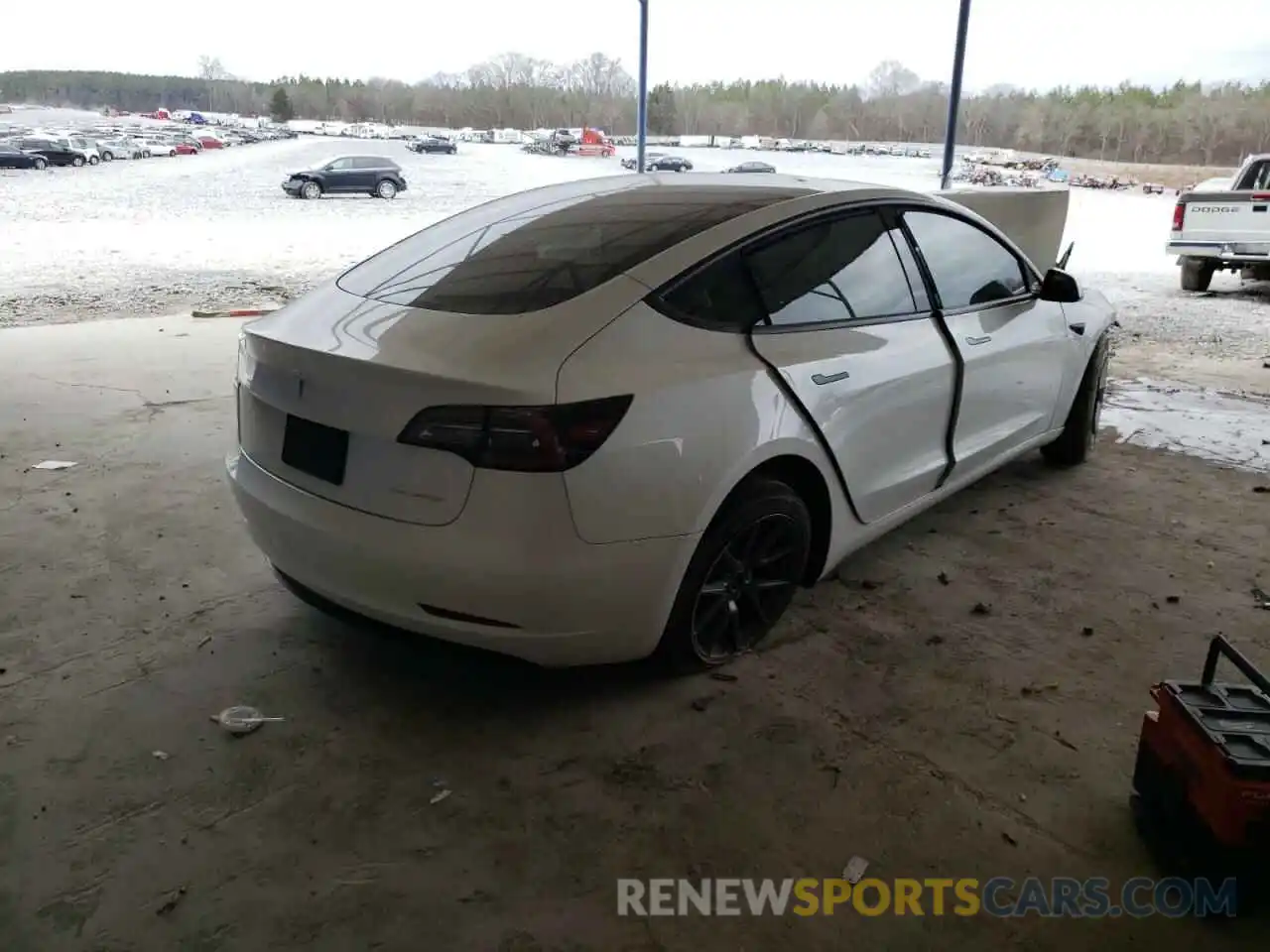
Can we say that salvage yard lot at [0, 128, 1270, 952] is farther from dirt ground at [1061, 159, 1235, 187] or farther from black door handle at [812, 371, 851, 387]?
dirt ground at [1061, 159, 1235, 187]

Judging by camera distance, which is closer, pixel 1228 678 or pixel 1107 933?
pixel 1107 933

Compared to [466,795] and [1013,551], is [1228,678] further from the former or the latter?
[466,795]

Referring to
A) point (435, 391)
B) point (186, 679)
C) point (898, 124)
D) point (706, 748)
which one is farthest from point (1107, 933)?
point (898, 124)

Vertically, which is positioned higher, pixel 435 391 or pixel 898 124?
pixel 898 124

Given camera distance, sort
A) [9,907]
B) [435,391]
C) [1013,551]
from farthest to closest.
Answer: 1. [1013,551]
2. [435,391]
3. [9,907]

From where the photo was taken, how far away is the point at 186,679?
2.68 m

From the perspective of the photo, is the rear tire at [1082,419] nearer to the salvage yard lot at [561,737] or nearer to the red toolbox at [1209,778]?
the salvage yard lot at [561,737]

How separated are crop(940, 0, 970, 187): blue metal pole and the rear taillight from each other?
1062 cm

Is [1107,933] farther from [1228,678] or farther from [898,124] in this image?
[898,124]

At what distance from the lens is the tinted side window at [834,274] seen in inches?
106

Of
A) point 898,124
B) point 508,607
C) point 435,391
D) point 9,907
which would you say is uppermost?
point 898,124

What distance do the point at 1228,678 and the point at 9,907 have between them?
3.27 m

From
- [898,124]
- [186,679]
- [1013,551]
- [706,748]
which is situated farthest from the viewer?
[898,124]

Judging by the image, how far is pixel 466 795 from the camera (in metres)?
2.21
